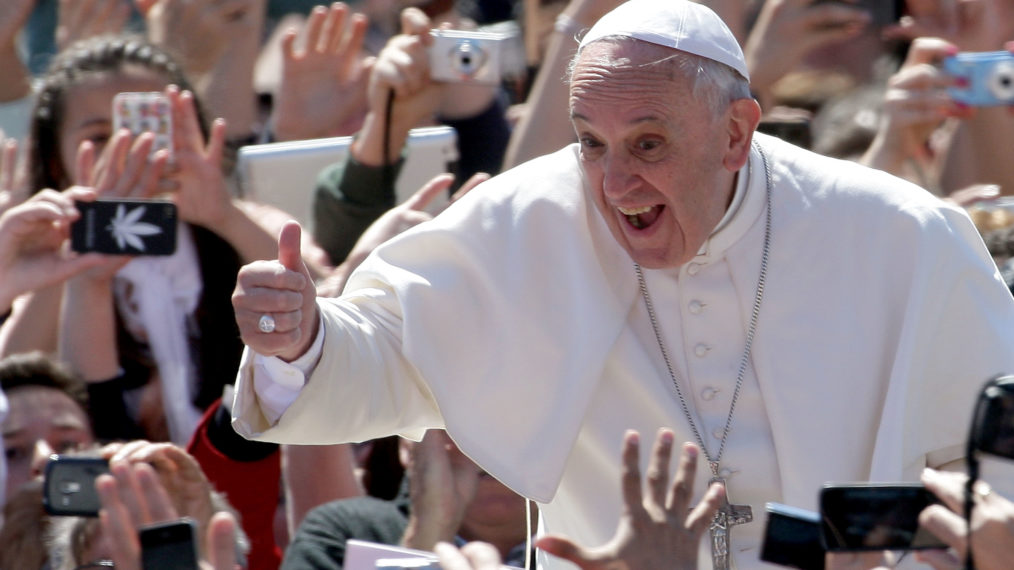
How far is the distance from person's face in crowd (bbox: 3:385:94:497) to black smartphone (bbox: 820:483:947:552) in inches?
98.3

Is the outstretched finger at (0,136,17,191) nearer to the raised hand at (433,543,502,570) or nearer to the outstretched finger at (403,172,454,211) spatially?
the outstretched finger at (403,172,454,211)

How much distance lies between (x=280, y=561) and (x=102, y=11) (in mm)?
2752

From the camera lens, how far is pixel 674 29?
3201 millimetres

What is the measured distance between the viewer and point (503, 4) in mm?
7570

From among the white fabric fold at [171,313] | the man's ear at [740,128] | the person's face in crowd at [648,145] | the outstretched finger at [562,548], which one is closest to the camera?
the outstretched finger at [562,548]

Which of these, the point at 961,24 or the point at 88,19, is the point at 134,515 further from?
the point at 961,24

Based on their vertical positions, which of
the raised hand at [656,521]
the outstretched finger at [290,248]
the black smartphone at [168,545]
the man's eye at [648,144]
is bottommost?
the black smartphone at [168,545]

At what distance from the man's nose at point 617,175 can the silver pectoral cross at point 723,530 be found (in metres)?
0.66

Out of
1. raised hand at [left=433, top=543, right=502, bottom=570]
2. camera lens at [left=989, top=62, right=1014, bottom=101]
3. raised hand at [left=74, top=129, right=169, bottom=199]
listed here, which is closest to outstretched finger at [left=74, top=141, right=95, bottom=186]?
raised hand at [left=74, top=129, right=169, bottom=199]

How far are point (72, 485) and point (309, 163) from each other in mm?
2159

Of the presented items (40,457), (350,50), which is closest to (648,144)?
(40,457)

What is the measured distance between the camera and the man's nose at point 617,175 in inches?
122

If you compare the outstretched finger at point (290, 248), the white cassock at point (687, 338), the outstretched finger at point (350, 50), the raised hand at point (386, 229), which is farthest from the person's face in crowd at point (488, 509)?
the outstretched finger at point (350, 50)

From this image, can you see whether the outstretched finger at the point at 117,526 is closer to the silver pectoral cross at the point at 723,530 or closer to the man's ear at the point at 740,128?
the silver pectoral cross at the point at 723,530
